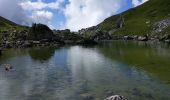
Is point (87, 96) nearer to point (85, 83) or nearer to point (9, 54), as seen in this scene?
point (85, 83)

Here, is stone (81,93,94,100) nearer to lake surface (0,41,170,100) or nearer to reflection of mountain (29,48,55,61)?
lake surface (0,41,170,100)

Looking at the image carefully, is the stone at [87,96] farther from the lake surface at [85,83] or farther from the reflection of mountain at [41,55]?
the reflection of mountain at [41,55]

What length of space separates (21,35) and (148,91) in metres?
142

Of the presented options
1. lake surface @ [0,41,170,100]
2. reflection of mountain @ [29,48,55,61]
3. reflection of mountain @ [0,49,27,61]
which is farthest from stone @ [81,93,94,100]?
reflection of mountain @ [0,49,27,61]

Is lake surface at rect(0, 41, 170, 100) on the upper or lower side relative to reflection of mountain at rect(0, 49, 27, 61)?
lower

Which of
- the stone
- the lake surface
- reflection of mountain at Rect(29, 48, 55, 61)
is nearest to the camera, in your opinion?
the stone

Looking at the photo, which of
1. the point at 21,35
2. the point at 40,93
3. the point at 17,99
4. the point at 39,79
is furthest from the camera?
the point at 21,35

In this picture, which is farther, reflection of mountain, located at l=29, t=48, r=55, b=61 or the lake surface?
reflection of mountain, located at l=29, t=48, r=55, b=61

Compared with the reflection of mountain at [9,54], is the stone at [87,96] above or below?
below

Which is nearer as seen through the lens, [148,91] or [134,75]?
[148,91]

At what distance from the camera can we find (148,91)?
50938mm

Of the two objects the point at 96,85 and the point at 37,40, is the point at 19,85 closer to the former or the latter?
the point at 96,85

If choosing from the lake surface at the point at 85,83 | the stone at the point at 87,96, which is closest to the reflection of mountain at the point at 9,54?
the lake surface at the point at 85,83

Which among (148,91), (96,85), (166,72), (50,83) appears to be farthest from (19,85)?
(166,72)
